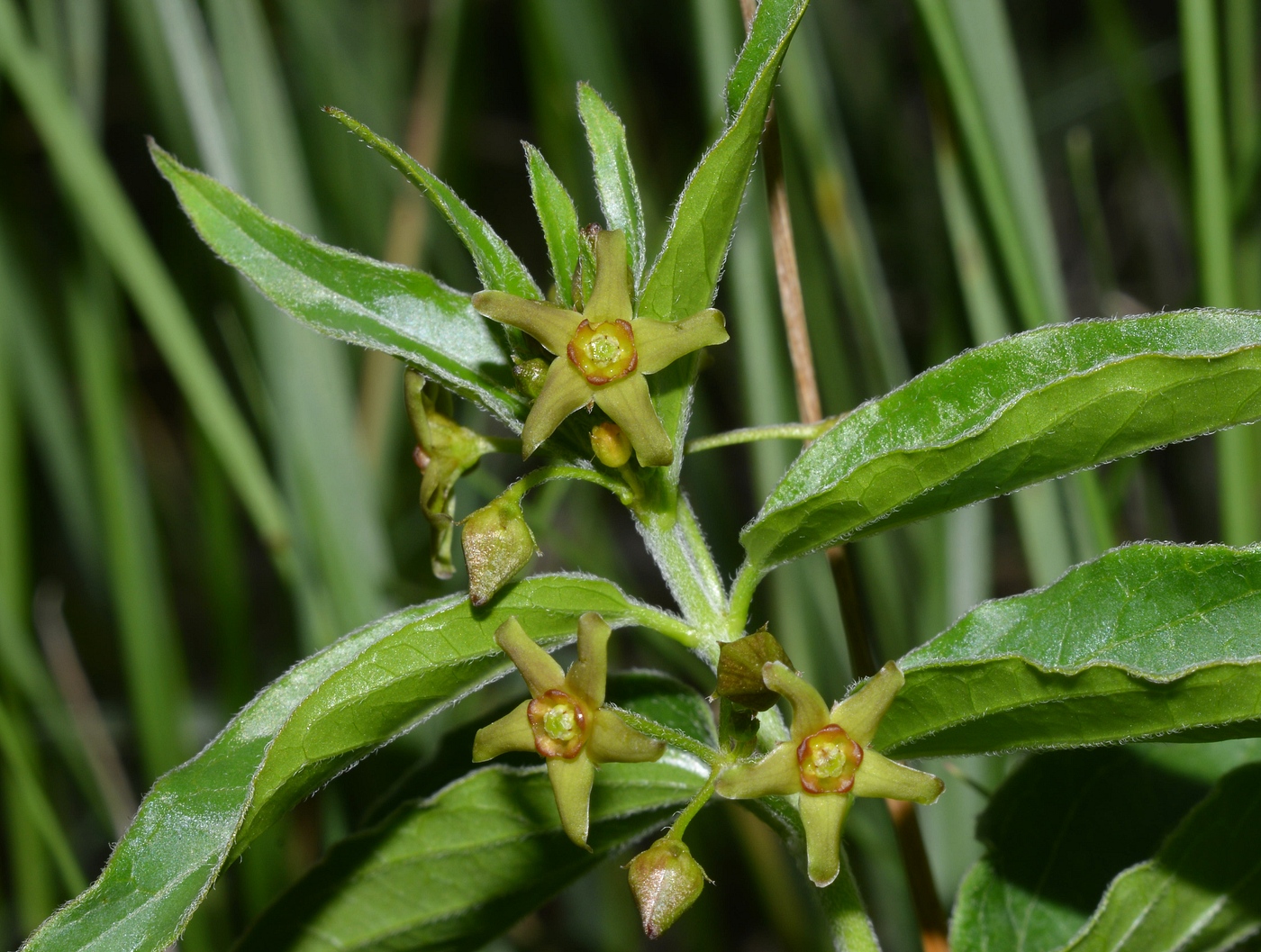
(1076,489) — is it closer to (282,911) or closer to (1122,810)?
(1122,810)

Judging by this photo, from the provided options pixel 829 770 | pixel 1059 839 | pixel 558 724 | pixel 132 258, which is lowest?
pixel 1059 839

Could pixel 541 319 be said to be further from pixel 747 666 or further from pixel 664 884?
pixel 664 884

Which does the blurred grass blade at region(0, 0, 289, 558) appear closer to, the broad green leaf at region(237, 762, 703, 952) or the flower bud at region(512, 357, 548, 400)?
the broad green leaf at region(237, 762, 703, 952)

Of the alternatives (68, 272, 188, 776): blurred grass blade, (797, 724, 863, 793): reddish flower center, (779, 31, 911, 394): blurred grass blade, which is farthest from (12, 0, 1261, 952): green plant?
(68, 272, 188, 776): blurred grass blade

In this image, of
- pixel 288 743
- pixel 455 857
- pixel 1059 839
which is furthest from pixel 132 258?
pixel 1059 839

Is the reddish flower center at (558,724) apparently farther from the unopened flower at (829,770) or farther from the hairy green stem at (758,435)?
the hairy green stem at (758,435)

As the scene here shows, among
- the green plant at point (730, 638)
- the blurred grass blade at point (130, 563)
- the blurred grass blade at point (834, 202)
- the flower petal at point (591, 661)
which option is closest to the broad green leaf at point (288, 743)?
the green plant at point (730, 638)
